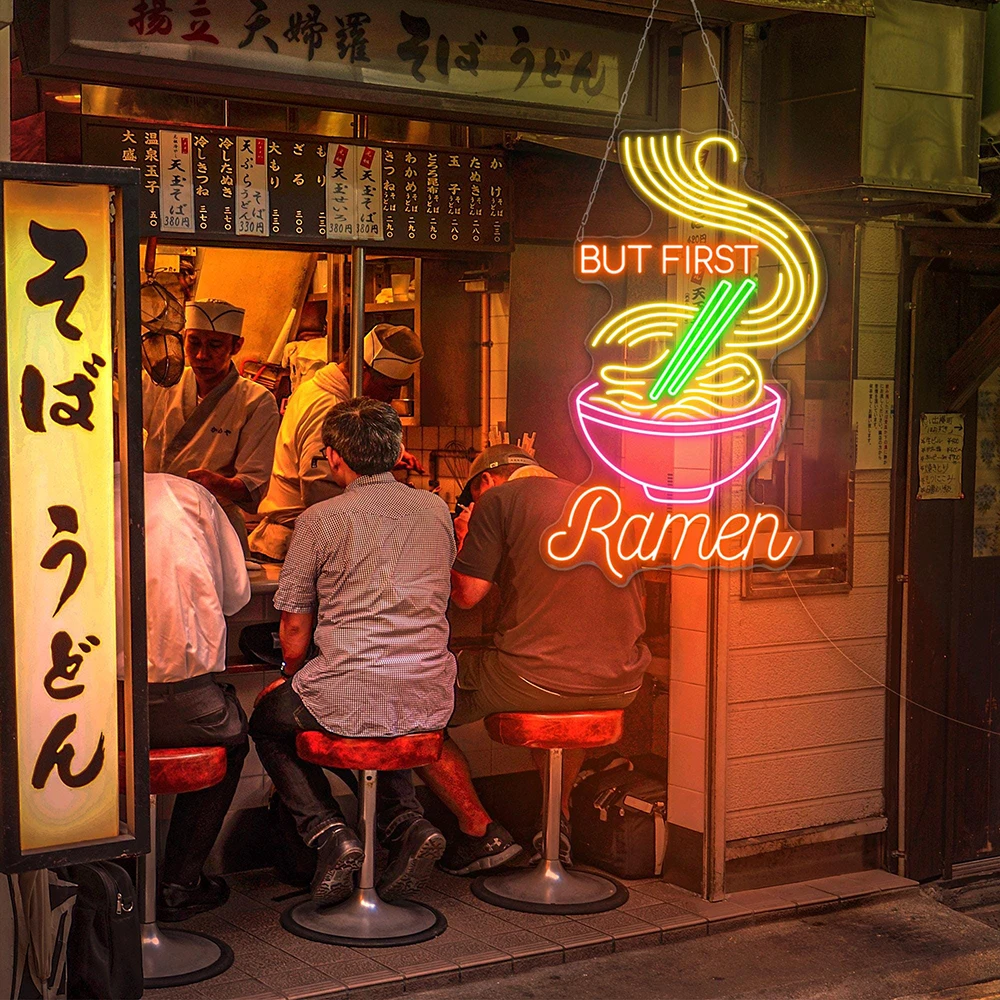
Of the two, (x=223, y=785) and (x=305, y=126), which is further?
(x=305, y=126)

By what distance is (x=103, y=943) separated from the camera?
5.05m

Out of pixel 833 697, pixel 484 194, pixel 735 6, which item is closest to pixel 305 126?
pixel 484 194

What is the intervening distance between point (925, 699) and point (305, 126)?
4.10m

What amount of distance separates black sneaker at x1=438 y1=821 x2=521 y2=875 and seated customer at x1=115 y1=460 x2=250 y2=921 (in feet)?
4.41

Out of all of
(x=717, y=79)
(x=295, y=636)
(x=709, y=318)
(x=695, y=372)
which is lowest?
(x=295, y=636)

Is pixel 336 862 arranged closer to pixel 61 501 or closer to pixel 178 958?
pixel 178 958

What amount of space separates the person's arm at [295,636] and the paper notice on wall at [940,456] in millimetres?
3005

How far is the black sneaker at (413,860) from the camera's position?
21.3 feet

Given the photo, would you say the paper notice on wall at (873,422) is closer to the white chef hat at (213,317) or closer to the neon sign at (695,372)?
the neon sign at (695,372)

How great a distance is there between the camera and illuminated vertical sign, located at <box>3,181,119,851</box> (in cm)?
432

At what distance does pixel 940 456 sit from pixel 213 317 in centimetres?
362

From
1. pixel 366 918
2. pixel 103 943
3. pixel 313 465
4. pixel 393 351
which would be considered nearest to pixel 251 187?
pixel 393 351

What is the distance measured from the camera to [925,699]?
7.43 m

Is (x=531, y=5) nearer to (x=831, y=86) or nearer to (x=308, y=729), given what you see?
(x=831, y=86)
